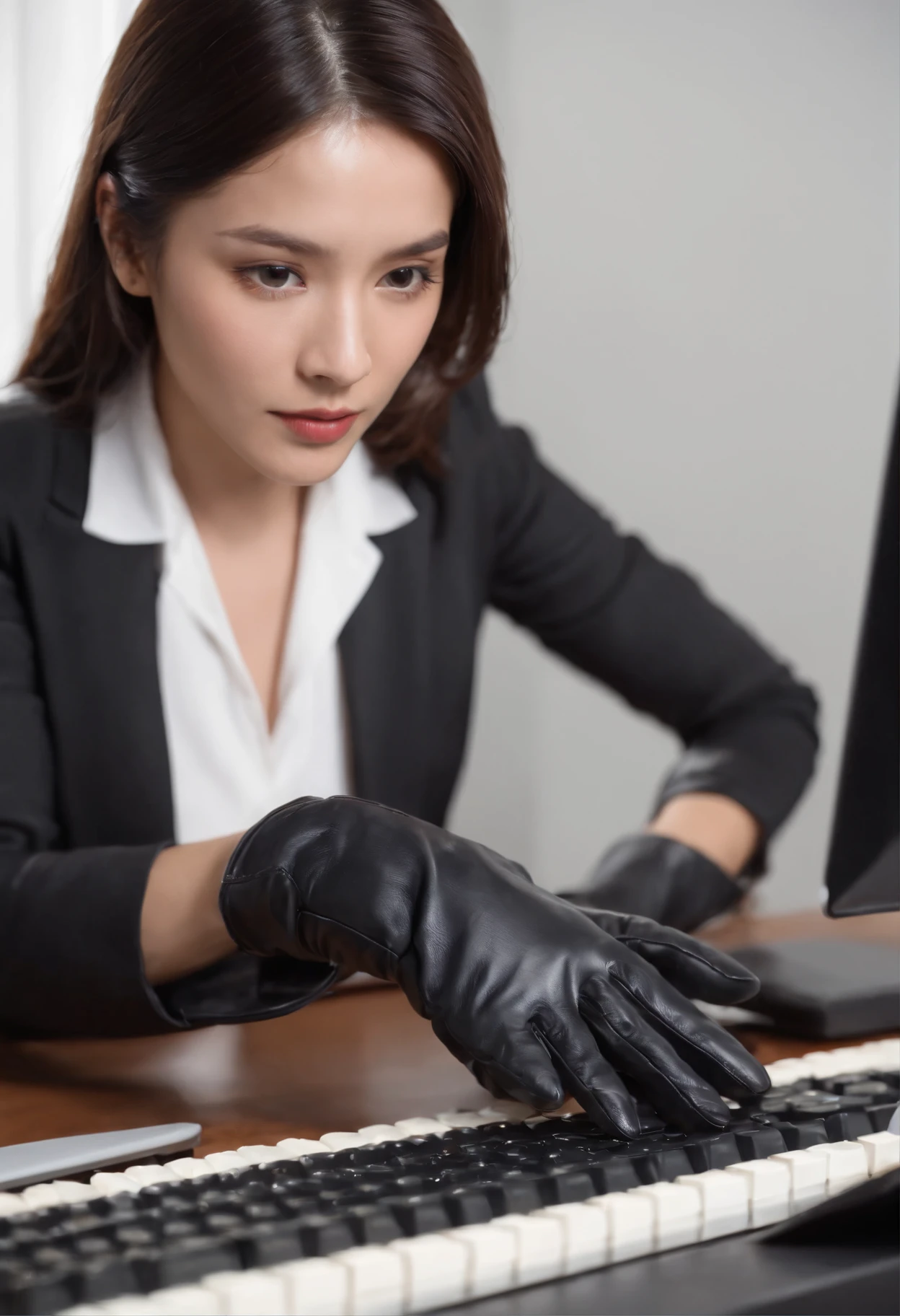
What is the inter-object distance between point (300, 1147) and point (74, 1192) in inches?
3.9

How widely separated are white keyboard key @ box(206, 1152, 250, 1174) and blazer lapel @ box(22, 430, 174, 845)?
0.57 meters

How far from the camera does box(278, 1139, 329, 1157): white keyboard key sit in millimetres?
607

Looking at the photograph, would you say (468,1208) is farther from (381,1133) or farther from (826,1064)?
(826,1064)

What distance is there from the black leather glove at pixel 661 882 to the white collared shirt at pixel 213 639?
0.96 ft

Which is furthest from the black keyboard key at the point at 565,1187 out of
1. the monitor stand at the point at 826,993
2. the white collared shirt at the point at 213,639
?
the white collared shirt at the point at 213,639

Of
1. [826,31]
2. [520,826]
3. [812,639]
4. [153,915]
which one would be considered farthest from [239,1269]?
[826,31]

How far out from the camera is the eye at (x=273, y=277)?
2.97ft

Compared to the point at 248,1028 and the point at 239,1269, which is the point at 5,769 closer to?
the point at 248,1028

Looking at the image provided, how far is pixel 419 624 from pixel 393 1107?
61 centimetres

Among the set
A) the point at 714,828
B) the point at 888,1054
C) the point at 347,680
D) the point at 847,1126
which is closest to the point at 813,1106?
the point at 847,1126

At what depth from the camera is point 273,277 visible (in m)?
0.91

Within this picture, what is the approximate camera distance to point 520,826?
112 inches

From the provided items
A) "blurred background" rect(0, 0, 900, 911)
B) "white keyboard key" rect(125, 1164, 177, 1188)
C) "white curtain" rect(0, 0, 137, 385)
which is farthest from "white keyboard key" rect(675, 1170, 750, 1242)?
"blurred background" rect(0, 0, 900, 911)

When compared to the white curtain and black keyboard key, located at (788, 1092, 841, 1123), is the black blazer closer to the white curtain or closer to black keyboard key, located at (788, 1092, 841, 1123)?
black keyboard key, located at (788, 1092, 841, 1123)
